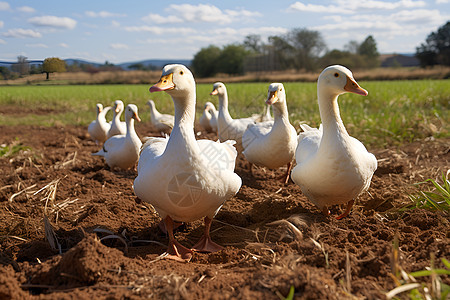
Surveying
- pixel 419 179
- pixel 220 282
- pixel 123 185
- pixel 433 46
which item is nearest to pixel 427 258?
pixel 220 282

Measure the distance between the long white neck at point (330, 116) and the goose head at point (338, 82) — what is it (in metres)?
0.05

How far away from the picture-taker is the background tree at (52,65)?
346cm

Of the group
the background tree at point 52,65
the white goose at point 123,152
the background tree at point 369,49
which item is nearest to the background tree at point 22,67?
the background tree at point 52,65

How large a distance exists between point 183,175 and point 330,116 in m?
1.61

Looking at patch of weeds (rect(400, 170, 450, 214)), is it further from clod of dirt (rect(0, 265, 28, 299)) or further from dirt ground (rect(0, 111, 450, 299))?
clod of dirt (rect(0, 265, 28, 299))

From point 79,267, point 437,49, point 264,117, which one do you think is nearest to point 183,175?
point 79,267

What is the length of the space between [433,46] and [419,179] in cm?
4577

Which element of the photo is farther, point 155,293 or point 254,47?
point 254,47

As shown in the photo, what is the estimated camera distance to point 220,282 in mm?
2262

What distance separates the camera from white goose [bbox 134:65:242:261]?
2.80 m

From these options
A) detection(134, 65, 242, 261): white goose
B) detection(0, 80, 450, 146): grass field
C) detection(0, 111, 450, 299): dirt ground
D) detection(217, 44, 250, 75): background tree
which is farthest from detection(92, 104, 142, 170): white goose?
detection(217, 44, 250, 75): background tree

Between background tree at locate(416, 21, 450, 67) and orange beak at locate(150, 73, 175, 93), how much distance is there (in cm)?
4423

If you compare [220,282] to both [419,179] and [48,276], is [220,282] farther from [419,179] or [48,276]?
[419,179]

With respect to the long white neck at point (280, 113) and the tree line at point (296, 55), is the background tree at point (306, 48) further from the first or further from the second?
the long white neck at point (280, 113)
